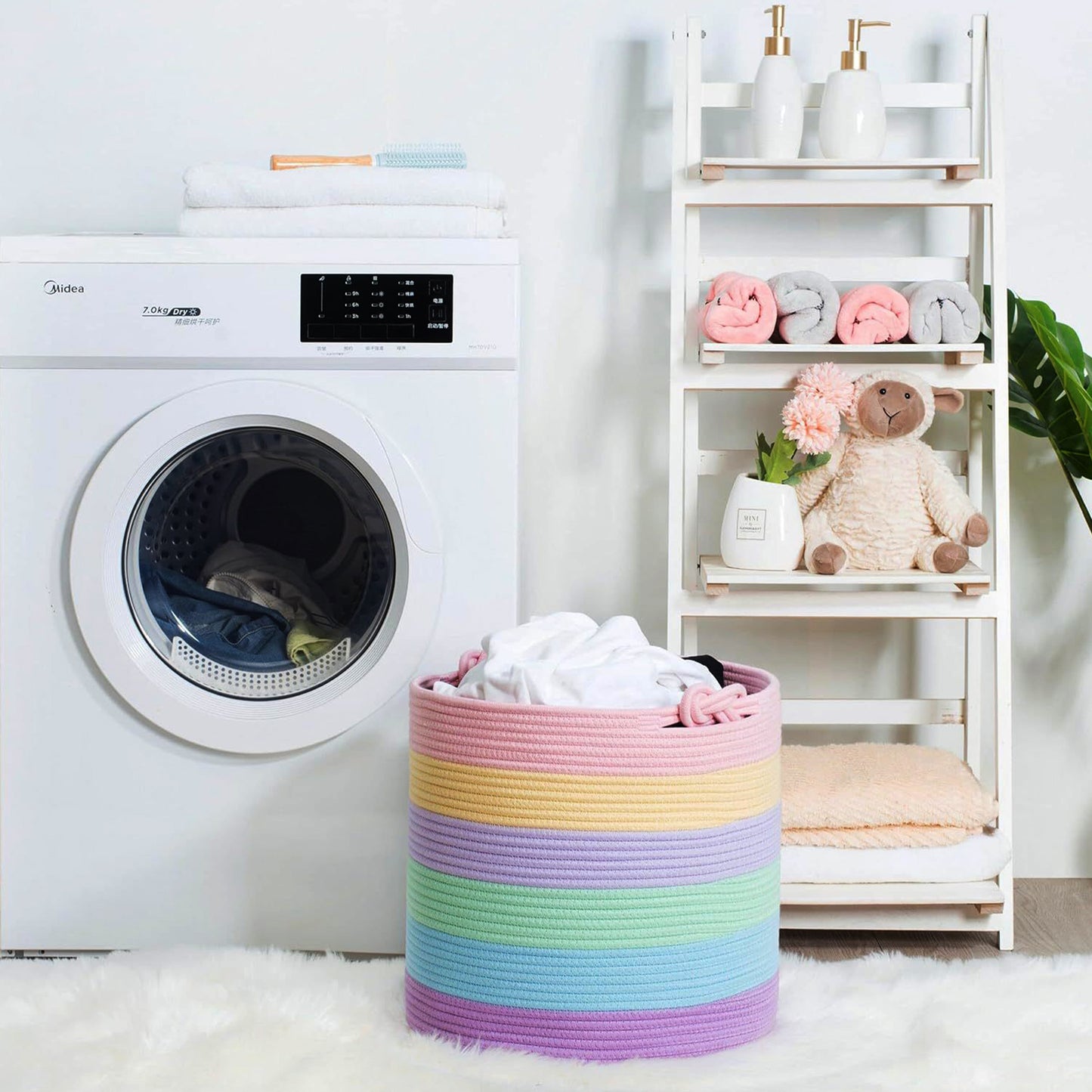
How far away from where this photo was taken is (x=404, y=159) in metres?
1.61

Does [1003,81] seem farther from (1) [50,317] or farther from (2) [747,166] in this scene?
(1) [50,317]

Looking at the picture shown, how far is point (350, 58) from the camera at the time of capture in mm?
1997

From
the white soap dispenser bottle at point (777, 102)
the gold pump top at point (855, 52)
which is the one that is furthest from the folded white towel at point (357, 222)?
the gold pump top at point (855, 52)

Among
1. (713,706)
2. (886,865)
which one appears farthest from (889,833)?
(713,706)

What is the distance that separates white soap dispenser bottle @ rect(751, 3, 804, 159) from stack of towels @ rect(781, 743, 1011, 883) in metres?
0.97

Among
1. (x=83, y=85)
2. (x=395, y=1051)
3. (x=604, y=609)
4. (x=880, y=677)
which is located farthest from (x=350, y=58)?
(x=395, y=1051)

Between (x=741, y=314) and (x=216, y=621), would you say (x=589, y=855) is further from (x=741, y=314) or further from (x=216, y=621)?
(x=741, y=314)

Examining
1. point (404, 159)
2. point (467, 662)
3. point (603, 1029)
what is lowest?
point (603, 1029)

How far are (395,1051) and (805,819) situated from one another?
2.27 feet

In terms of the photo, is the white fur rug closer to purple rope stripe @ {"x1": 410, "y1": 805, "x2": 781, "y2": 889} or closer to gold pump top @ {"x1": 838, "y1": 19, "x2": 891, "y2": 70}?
purple rope stripe @ {"x1": 410, "y1": 805, "x2": 781, "y2": 889}

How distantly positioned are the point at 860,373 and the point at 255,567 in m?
0.97

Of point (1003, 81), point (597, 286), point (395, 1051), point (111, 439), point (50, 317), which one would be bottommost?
point (395, 1051)

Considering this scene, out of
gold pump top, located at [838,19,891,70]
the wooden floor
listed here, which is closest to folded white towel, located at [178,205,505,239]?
gold pump top, located at [838,19,891,70]

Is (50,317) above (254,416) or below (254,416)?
above
